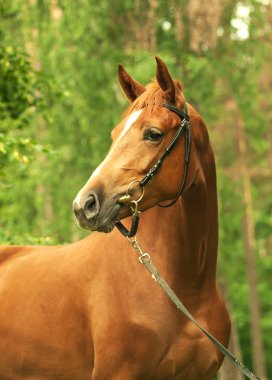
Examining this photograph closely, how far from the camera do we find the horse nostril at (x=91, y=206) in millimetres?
5414

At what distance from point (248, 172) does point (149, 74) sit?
306 inches

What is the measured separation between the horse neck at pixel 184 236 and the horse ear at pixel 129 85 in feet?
2.01

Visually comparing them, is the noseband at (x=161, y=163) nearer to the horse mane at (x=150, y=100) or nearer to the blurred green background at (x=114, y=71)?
the horse mane at (x=150, y=100)

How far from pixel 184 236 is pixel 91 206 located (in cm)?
80

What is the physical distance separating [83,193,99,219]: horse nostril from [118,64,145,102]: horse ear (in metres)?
0.93

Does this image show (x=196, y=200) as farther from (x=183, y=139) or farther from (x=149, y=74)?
(x=149, y=74)

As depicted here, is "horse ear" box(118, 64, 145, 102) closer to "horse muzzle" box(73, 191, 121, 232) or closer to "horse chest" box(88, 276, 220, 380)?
"horse muzzle" box(73, 191, 121, 232)

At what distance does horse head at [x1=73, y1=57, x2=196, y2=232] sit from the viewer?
552 centimetres

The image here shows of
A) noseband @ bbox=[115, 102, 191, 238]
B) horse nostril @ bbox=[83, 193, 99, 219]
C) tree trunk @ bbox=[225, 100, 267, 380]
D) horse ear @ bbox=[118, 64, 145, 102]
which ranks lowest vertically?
tree trunk @ bbox=[225, 100, 267, 380]

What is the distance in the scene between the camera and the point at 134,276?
5.91 m

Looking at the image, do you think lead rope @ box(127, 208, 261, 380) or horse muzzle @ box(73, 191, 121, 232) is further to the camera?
lead rope @ box(127, 208, 261, 380)

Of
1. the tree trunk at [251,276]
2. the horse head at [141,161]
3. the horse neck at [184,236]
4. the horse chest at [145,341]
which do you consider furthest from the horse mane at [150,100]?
the tree trunk at [251,276]

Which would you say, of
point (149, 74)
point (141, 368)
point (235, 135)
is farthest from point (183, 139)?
point (235, 135)

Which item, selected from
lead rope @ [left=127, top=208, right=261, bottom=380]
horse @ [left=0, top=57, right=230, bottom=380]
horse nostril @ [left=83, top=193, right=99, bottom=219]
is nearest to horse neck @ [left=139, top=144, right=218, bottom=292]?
horse @ [left=0, top=57, right=230, bottom=380]
